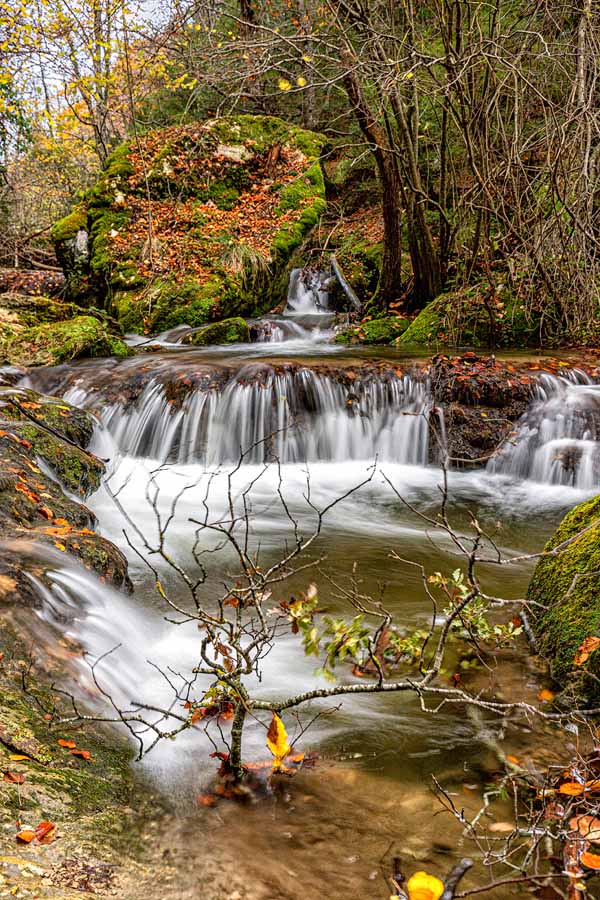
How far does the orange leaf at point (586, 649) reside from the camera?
294 cm

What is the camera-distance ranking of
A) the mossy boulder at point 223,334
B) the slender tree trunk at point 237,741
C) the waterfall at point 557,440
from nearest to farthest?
1. the slender tree trunk at point 237,741
2. the waterfall at point 557,440
3. the mossy boulder at point 223,334

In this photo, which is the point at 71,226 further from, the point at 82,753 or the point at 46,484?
the point at 82,753

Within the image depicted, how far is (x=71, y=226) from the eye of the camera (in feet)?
43.3

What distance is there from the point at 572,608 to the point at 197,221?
12.1 m

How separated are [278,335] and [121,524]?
6365mm

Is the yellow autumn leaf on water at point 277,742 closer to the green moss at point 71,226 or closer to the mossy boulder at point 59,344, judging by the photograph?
the mossy boulder at point 59,344

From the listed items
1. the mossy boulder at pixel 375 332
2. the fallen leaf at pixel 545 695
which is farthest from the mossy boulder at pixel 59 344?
the fallen leaf at pixel 545 695

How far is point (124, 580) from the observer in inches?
155

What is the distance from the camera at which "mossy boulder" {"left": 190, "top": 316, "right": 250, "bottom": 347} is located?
34.6 feet

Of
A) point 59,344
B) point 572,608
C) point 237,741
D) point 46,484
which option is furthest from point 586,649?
point 59,344

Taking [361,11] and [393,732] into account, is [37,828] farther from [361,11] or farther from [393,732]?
[361,11]

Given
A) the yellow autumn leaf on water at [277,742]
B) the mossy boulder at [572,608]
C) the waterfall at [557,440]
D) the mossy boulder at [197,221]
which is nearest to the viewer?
the yellow autumn leaf on water at [277,742]

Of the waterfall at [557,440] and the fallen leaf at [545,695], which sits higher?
the waterfall at [557,440]

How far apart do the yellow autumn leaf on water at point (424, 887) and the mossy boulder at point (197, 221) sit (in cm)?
1075
